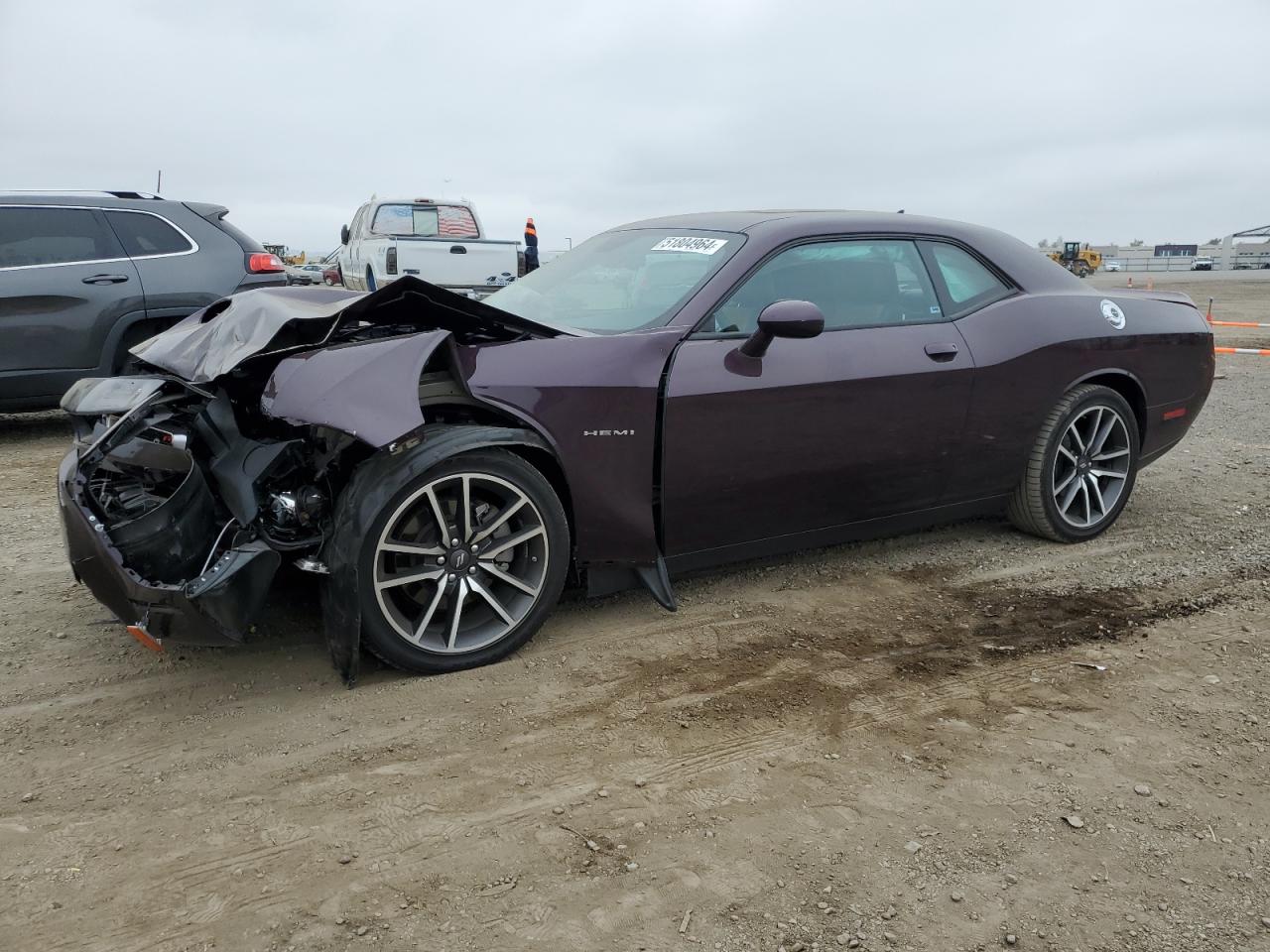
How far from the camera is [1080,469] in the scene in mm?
4770

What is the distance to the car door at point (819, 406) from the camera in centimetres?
361

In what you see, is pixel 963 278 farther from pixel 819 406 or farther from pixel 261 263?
pixel 261 263

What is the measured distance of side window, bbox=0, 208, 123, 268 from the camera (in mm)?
6707

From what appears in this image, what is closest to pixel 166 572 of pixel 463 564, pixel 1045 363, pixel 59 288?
pixel 463 564

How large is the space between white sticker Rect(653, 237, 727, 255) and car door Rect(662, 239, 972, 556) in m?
0.24

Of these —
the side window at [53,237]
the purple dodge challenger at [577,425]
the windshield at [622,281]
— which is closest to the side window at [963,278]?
the purple dodge challenger at [577,425]

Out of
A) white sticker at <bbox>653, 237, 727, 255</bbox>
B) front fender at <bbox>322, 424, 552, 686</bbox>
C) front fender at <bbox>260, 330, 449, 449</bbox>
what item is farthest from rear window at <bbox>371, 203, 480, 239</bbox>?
front fender at <bbox>322, 424, 552, 686</bbox>

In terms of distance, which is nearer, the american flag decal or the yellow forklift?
the american flag decal

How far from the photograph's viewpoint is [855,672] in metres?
3.39

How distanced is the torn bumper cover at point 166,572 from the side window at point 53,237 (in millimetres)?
4719

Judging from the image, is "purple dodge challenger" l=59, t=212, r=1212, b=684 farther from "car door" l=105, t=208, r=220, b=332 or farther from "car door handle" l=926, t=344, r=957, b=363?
"car door" l=105, t=208, r=220, b=332

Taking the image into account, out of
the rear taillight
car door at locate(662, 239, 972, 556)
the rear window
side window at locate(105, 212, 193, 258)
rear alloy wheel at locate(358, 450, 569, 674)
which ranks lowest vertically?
rear alloy wheel at locate(358, 450, 569, 674)

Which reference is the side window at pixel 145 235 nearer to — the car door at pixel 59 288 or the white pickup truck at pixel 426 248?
the car door at pixel 59 288

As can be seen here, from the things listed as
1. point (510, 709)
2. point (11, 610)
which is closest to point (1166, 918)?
point (510, 709)
